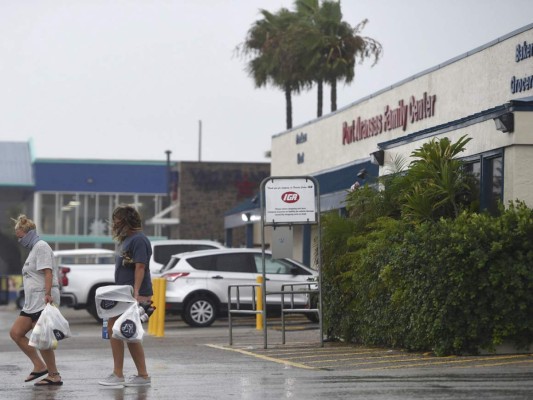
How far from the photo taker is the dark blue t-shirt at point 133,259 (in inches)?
481

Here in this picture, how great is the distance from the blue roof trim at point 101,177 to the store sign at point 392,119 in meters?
34.7

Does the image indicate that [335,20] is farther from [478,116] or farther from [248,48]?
[478,116]

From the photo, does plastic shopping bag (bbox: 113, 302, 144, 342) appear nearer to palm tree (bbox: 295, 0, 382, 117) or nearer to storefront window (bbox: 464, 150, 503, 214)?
storefront window (bbox: 464, 150, 503, 214)

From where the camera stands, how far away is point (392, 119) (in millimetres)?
28891

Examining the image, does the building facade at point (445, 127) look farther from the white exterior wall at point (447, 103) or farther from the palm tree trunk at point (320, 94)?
the palm tree trunk at point (320, 94)

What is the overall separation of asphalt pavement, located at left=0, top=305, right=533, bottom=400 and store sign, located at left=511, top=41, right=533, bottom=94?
19.3 feet

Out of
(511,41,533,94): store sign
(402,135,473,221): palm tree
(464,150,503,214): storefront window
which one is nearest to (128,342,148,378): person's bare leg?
(402,135,473,221): palm tree

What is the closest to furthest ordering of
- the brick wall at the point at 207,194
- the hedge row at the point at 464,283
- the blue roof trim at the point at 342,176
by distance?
the hedge row at the point at 464,283 < the blue roof trim at the point at 342,176 < the brick wall at the point at 207,194

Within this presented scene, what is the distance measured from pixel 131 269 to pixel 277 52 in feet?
116

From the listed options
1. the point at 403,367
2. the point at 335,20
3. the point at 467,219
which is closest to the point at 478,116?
the point at 467,219

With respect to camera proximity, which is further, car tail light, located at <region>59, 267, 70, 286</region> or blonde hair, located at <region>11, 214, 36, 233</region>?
car tail light, located at <region>59, 267, 70, 286</region>

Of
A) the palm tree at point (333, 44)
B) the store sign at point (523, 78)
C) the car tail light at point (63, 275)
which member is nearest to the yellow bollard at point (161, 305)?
the car tail light at point (63, 275)

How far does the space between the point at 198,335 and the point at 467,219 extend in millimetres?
8582

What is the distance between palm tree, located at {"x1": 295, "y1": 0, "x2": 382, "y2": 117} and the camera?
4556 cm
